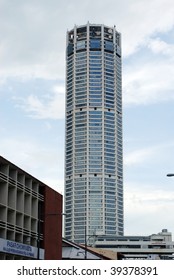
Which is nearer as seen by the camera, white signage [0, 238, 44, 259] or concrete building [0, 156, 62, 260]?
white signage [0, 238, 44, 259]

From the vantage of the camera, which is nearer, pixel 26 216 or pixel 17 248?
pixel 17 248

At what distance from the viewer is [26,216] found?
181 feet

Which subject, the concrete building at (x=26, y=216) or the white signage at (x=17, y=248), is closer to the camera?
the white signage at (x=17, y=248)

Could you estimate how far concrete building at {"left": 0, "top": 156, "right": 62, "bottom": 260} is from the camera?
1911 inches

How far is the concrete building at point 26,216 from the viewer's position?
48.5 m

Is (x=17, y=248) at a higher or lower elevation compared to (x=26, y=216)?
lower

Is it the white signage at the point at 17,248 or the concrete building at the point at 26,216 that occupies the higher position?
the concrete building at the point at 26,216

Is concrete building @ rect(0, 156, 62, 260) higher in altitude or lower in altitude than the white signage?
higher
